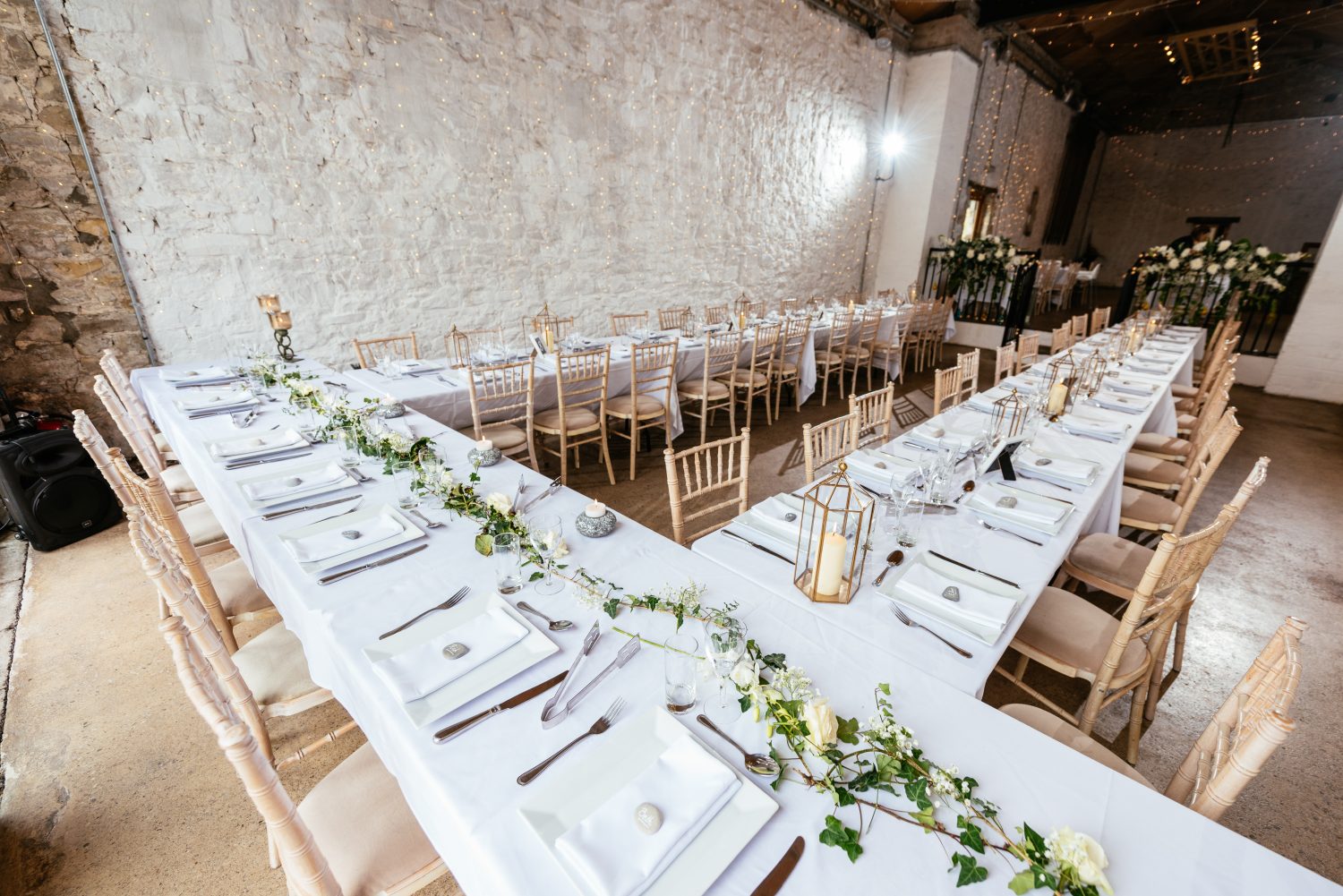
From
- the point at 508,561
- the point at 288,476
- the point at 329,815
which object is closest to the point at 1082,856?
the point at 508,561

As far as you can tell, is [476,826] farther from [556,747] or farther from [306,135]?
[306,135]

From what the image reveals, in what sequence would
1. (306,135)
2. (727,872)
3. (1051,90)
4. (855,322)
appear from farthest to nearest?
1. (1051,90)
2. (855,322)
3. (306,135)
4. (727,872)

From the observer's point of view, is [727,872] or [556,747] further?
[556,747]

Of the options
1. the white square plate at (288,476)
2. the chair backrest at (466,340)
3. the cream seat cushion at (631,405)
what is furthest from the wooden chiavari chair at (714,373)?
the white square plate at (288,476)

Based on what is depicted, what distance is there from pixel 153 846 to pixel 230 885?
0.32 m

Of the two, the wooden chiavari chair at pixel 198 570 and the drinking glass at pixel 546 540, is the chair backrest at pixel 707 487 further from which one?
the wooden chiavari chair at pixel 198 570

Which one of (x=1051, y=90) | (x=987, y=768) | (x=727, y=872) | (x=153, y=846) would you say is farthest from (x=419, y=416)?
(x=1051, y=90)

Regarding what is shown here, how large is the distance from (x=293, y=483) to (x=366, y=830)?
3.91 feet

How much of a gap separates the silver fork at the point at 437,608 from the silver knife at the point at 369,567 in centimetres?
26

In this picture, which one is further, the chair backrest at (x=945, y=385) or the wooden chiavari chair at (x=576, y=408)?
the wooden chiavari chair at (x=576, y=408)

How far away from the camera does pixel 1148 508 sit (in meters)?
2.78

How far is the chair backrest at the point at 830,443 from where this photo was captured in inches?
89.4

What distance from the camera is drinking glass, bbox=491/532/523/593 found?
145cm

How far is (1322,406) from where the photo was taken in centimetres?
644
